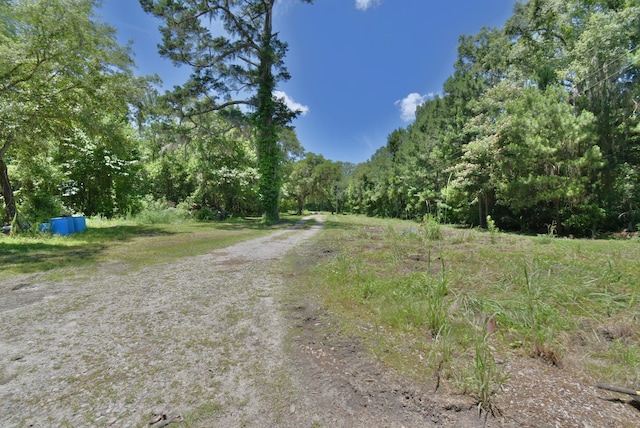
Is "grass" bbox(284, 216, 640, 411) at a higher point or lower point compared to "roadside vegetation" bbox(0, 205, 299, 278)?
lower

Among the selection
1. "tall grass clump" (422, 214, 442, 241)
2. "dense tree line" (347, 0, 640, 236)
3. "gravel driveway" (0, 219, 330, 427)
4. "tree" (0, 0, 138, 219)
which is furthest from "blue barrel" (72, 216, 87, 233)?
"dense tree line" (347, 0, 640, 236)

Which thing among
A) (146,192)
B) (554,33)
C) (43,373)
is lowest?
(43,373)

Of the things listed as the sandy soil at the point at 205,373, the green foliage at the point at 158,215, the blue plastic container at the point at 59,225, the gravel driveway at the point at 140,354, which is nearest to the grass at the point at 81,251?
the blue plastic container at the point at 59,225

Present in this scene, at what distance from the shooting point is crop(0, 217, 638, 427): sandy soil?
152cm

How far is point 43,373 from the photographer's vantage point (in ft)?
6.03

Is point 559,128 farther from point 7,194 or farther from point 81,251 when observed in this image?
point 7,194

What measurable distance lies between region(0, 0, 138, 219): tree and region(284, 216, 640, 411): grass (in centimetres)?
954

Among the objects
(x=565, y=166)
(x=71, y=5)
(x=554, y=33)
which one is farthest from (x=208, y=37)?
(x=554, y=33)

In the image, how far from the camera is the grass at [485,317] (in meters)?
2.01

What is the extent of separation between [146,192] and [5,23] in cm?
1011

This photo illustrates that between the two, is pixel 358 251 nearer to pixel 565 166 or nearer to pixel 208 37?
pixel 565 166

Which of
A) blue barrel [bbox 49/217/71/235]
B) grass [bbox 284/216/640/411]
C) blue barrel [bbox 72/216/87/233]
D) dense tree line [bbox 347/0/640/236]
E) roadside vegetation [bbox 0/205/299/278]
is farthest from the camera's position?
dense tree line [bbox 347/0/640/236]

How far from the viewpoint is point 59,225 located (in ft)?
25.6

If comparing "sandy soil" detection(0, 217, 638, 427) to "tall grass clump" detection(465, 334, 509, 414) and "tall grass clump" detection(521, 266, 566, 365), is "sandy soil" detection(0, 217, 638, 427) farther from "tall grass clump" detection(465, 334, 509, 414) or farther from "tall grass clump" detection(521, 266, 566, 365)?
"tall grass clump" detection(521, 266, 566, 365)
